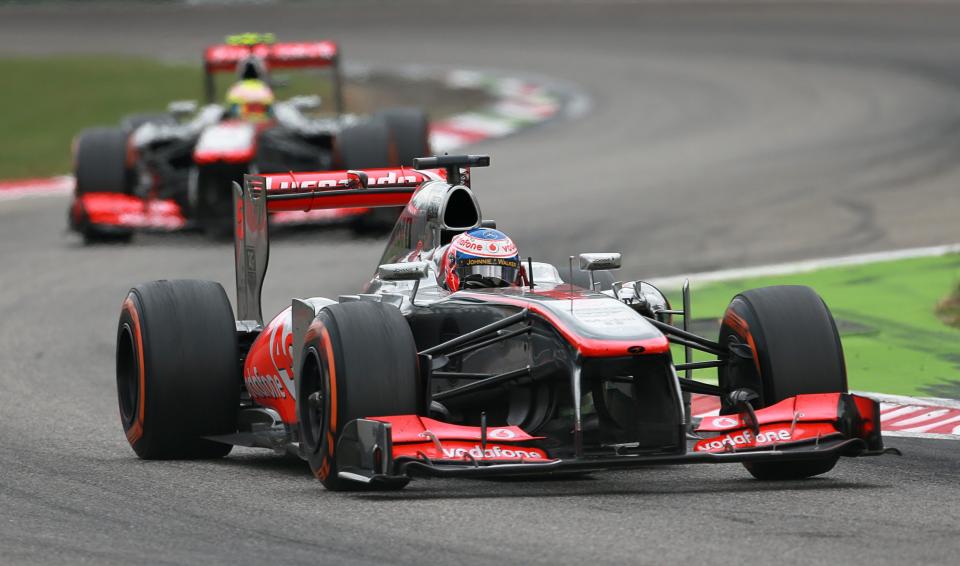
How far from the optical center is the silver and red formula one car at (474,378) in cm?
902

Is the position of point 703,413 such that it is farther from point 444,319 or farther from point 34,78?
point 34,78

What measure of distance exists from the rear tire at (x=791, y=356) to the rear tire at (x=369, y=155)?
37.9ft

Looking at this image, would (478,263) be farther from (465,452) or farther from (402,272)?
(465,452)

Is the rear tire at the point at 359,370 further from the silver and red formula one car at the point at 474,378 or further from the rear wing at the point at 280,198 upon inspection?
the rear wing at the point at 280,198

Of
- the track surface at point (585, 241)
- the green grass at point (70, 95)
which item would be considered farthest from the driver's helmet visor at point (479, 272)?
the green grass at point (70, 95)

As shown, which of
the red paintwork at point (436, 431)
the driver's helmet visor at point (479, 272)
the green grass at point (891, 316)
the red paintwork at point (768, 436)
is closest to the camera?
the red paintwork at point (436, 431)

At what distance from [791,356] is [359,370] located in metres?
2.27

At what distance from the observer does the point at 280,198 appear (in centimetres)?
1175

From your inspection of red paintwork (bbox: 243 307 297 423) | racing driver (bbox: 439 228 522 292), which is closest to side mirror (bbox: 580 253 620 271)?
racing driver (bbox: 439 228 522 292)

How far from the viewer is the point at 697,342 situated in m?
9.83

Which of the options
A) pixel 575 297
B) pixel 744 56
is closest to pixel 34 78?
pixel 744 56

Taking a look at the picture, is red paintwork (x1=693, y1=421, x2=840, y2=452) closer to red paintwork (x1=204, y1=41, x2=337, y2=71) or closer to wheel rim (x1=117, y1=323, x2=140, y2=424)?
wheel rim (x1=117, y1=323, x2=140, y2=424)

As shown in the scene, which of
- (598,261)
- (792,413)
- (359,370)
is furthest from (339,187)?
(792,413)

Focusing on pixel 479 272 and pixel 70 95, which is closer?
pixel 479 272
